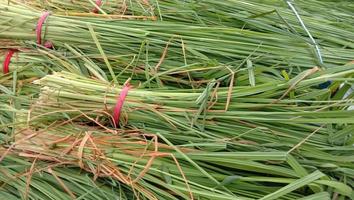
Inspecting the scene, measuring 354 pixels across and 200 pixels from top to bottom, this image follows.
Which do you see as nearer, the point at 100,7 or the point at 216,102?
the point at 216,102

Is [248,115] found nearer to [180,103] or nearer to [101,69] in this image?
[180,103]

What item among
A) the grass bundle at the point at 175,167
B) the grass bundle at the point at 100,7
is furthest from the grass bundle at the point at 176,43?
the grass bundle at the point at 175,167

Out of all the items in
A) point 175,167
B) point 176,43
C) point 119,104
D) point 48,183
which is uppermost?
point 176,43

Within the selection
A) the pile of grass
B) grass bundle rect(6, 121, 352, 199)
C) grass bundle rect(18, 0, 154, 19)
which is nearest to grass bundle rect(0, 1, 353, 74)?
the pile of grass

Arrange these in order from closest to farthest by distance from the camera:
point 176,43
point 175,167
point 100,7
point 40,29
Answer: point 175,167
point 176,43
point 40,29
point 100,7

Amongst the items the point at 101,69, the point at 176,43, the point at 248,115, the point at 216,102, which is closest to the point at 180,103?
the point at 216,102

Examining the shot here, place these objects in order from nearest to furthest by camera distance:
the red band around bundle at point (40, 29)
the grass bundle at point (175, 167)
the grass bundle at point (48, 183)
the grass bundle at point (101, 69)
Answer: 1. the grass bundle at point (175, 167)
2. the grass bundle at point (48, 183)
3. the grass bundle at point (101, 69)
4. the red band around bundle at point (40, 29)

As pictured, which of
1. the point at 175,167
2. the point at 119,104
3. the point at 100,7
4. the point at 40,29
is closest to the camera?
the point at 175,167

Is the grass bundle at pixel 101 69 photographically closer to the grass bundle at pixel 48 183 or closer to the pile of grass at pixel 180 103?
the pile of grass at pixel 180 103

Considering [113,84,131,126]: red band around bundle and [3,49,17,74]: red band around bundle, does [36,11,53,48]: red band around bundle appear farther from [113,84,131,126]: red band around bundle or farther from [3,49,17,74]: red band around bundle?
[113,84,131,126]: red band around bundle
